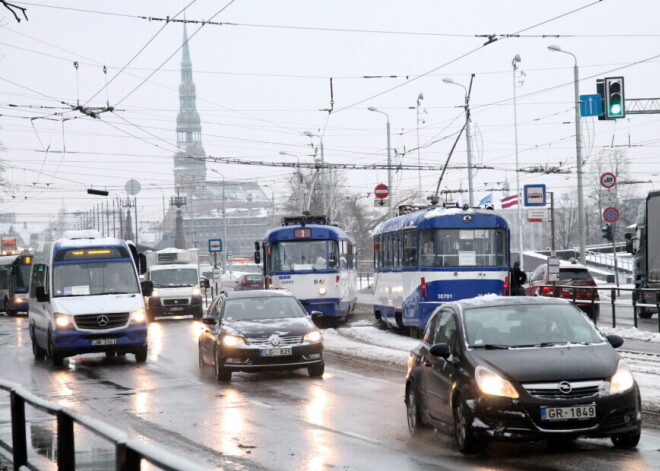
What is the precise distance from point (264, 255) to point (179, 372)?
15687 millimetres

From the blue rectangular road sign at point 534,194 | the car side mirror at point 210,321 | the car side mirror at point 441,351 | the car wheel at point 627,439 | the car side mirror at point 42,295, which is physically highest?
the blue rectangular road sign at point 534,194

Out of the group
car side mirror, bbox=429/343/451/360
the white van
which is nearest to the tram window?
the white van

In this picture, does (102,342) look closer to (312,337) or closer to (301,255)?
(312,337)

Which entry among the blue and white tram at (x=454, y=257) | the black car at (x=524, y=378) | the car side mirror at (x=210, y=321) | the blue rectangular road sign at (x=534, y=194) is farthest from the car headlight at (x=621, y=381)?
the blue rectangular road sign at (x=534, y=194)

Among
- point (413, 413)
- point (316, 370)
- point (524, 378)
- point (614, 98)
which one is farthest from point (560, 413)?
point (614, 98)

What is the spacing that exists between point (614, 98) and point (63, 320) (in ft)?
44.3

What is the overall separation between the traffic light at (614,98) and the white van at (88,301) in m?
11.4

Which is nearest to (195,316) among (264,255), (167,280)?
(167,280)

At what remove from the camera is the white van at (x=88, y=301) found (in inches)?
891

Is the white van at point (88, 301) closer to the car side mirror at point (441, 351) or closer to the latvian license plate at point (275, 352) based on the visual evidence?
the latvian license plate at point (275, 352)

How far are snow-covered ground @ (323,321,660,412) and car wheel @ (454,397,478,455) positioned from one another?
401cm

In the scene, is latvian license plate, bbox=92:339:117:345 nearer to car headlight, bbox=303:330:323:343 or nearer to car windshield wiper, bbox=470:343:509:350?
car headlight, bbox=303:330:323:343

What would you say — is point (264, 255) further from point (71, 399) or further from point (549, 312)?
point (549, 312)

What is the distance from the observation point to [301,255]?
35.6 m
